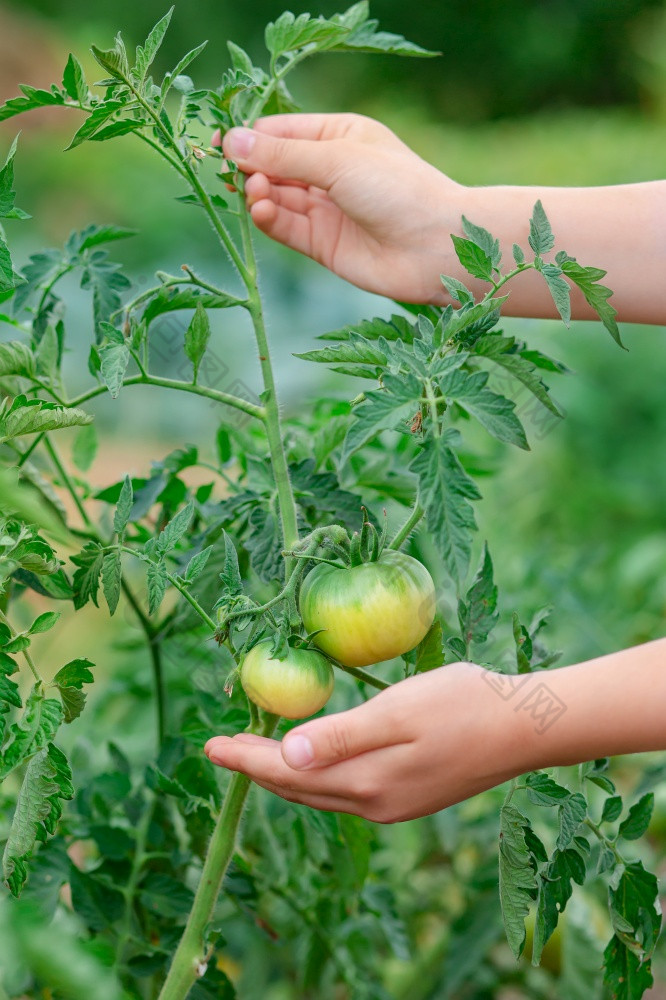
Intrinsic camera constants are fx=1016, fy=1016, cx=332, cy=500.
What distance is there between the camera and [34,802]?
57cm

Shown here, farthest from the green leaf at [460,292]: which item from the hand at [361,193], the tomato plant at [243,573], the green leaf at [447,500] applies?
the hand at [361,193]

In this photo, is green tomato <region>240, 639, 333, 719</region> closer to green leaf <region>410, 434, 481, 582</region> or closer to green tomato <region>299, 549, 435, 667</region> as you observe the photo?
green tomato <region>299, 549, 435, 667</region>

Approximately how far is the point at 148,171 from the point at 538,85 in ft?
13.0

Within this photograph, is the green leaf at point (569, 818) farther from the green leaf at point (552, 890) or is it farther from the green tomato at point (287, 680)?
the green tomato at point (287, 680)

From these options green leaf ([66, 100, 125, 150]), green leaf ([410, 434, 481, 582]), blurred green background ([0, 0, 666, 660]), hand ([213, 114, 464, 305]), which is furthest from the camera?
blurred green background ([0, 0, 666, 660])

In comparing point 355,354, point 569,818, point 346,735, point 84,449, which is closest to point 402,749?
point 346,735

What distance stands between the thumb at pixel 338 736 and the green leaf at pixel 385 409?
0.16m

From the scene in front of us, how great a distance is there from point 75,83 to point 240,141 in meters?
0.18

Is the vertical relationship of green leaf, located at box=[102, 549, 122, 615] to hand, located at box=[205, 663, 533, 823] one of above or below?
above

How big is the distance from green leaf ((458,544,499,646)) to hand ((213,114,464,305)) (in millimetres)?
295

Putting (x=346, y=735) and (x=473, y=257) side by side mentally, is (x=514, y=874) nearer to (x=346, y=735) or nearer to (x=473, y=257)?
(x=346, y=735)

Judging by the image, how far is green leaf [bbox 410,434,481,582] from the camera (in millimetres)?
516

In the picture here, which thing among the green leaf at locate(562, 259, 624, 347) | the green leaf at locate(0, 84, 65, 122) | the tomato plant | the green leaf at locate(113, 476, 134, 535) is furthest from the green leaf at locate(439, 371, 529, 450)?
the green leaf at locate(0, 84, 65, 122)

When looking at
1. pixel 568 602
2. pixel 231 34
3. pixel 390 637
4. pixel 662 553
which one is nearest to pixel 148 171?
pixel 231 34
